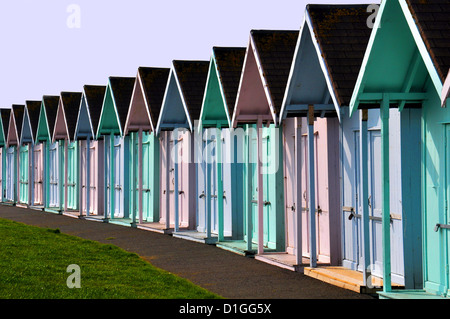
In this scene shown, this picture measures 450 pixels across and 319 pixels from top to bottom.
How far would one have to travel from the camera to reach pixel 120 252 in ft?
57.0

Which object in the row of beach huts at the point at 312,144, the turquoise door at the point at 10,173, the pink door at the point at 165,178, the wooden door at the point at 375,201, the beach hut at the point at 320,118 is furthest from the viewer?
the turquoise door at the point at 10,173

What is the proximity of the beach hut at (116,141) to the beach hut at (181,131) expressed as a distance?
277 cm

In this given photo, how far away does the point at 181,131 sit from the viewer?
2358cm

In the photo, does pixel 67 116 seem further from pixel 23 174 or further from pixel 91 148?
pixel 23 174

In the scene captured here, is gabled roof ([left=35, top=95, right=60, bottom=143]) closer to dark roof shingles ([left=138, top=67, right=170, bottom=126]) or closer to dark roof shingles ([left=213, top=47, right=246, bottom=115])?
dark roof shingles ([left=138, top=67, right=170, bottom=126])

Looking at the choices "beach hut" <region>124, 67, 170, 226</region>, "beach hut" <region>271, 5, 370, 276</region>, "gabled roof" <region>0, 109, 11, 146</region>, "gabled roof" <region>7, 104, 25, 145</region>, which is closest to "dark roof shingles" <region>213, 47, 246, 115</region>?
"beach hut" <region>271, 5, 370, 276</region>

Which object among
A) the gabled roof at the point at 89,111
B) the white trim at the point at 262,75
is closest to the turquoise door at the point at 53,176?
the gabled roof at the point at 89,111

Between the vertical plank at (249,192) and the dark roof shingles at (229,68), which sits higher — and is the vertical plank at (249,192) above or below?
below

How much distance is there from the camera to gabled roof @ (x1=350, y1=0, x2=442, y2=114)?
31.8 feet

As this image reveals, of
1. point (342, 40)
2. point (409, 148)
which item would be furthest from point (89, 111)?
point (409, 148)

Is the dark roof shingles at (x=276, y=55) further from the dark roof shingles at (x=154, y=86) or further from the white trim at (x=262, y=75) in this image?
the dark roof shingles at (x=154, y=86)

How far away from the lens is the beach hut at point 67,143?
3234cm
